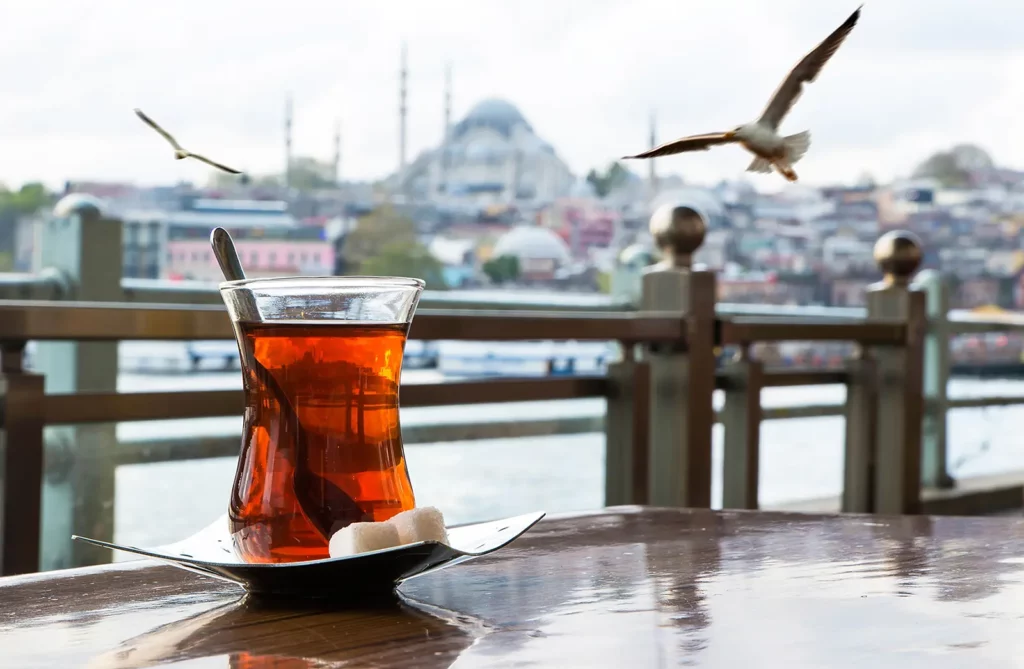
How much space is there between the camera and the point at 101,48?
17.9 ft

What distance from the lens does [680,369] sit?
2113mm

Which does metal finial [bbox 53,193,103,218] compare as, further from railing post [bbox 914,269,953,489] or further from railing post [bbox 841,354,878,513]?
railing post [bbox 914,269,953,489]

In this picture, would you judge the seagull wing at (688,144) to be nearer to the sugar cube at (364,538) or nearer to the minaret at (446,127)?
the sugar cube at (364,538)

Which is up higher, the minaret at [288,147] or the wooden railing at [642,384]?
the minaret at [288,147]

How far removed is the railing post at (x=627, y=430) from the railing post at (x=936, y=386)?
2.06 metres

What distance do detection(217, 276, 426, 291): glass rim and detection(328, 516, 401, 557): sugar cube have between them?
0.11m

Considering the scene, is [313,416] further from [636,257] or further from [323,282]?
[636,257]

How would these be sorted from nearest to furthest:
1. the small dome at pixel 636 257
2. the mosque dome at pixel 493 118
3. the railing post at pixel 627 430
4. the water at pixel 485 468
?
the water at pixel 485 468
the railing post at pixel 627 430
the small dome at pixel 636 257
the mosque dome at pixel 493 118

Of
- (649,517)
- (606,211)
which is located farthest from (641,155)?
(606,211)

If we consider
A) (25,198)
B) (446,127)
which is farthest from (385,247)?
(25,198)

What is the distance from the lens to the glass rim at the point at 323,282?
20.9 inches

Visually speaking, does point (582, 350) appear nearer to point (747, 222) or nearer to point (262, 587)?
point (262, 587)

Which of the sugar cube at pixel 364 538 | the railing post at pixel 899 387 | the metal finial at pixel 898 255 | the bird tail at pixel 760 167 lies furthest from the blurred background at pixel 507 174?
the bird tail at pixel 760 167

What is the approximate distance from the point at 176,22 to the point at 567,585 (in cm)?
560
